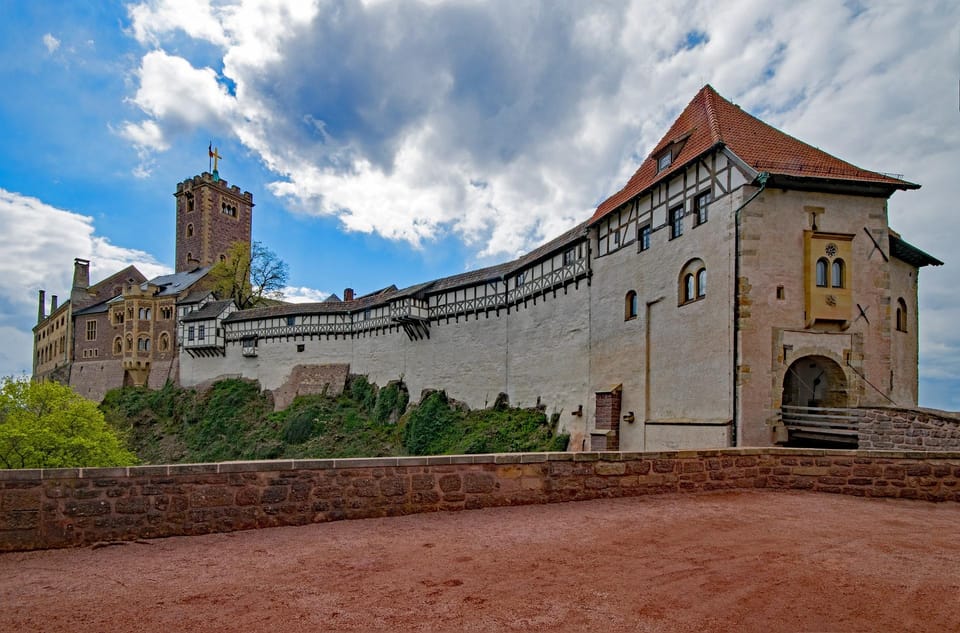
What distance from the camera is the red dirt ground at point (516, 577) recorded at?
3.77m

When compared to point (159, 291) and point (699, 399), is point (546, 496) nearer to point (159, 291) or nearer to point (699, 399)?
point (699, 399)

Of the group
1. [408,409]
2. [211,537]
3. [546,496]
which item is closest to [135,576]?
[211,537]

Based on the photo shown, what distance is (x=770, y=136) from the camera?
16.3 metres

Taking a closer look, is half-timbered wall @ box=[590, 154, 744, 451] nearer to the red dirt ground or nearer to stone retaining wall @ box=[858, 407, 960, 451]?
stone retaining wall @ box=[858, 407, 960, 451]

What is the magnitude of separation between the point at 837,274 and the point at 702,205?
12.9ft

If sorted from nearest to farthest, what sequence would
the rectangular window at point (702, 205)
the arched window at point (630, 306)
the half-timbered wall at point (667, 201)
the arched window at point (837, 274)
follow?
the arched window at point (837, 274), the half-timbered wall at point (667, 201), the rectangular window at point (702, 205), the arched window at point (630, 306)

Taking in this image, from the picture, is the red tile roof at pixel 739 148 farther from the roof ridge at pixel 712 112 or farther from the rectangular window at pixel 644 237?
the rectangular window at pixel 644 237

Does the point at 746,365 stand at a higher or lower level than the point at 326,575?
higher

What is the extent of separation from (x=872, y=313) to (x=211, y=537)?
53.5 feet

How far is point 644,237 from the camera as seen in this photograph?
18.8 metres

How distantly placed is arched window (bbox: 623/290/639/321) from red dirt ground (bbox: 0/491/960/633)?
13.0m

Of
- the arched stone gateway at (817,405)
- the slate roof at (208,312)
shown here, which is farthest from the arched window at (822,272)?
the slate roof at (208,312)

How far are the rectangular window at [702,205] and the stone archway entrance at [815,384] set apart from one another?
183 inches

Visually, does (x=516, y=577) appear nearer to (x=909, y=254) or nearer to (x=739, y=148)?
(x=739, y=148)
